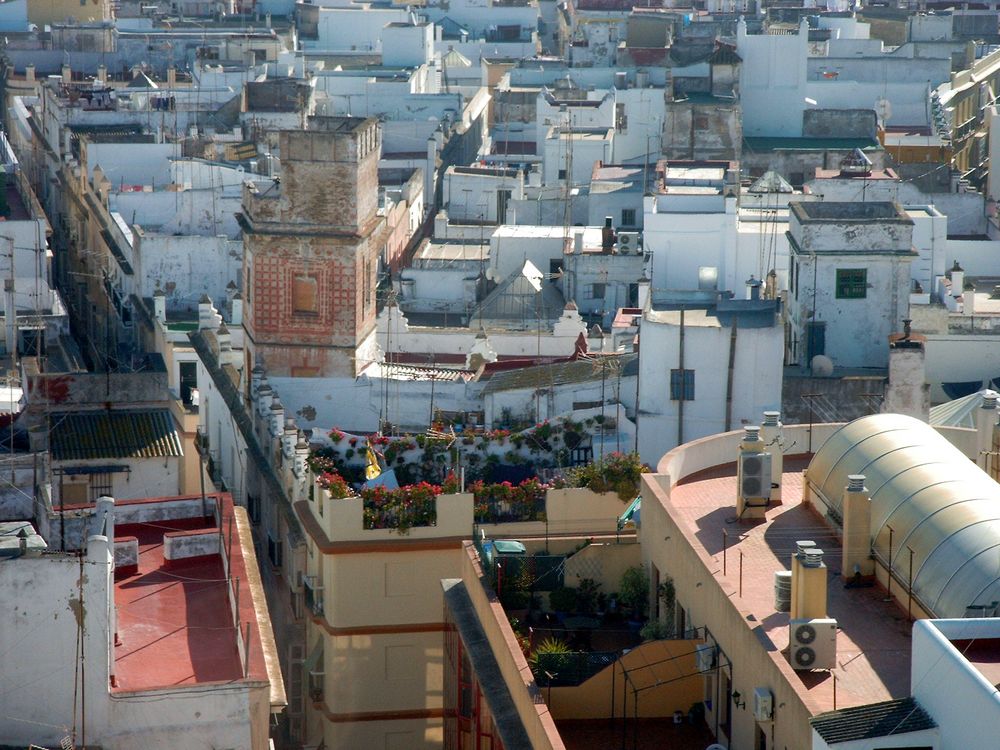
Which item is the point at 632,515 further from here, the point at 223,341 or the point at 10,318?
the point at 10,318

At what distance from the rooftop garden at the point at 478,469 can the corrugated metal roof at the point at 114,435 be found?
256 inches

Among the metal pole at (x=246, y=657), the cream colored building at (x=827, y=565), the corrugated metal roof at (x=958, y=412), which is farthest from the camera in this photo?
the corrugated metal roof at (x=958, y=412)

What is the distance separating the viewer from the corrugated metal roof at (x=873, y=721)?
20.4 metres

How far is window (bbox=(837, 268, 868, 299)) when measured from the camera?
44594 mm

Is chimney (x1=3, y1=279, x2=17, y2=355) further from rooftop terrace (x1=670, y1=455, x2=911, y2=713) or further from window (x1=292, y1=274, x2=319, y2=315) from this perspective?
rooftop terrace (x1=670, y1=455, x2=911, y2=713)

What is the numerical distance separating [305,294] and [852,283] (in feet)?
36.3

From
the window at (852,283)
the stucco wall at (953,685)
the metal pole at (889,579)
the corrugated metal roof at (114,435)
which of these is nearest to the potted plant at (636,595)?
the metal pole at (889,579)

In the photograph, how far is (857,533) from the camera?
26.3m

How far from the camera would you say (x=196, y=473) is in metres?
46.1

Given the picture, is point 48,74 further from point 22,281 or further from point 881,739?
point 881,739

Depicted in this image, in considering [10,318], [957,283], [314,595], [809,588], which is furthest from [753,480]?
[10,318]

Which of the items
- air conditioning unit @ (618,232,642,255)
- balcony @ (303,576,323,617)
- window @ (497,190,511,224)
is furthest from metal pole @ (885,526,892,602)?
window @ (497,190,511,224)

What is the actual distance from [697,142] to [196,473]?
30572 mm

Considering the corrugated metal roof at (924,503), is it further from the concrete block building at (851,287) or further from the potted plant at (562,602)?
the concrete block building at (851,287)
